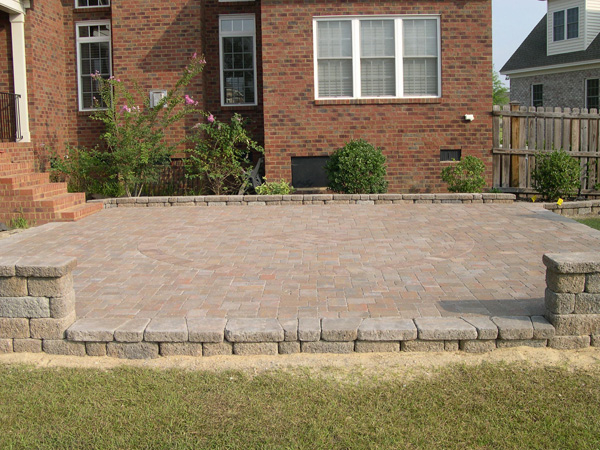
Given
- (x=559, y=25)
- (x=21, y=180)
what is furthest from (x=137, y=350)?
(x=559, y=25)

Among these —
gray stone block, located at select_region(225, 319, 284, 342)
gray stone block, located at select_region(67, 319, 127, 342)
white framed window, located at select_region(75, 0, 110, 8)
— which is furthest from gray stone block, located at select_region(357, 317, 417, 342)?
white framed window, located at select_region(75, 0, 110, 8)

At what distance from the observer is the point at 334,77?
14422 mm

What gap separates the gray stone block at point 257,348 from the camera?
17.0ft

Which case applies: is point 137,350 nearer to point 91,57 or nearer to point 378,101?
point 378,101

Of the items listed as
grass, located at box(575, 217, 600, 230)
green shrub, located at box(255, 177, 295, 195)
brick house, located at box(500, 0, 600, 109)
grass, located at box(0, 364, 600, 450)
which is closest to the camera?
grass, located at box(0, 364, 600, 450)

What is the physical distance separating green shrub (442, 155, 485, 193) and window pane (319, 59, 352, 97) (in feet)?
9.53

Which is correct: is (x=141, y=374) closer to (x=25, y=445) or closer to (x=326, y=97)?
(x=25, y=445)

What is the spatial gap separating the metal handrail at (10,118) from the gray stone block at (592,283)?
40.0 ft

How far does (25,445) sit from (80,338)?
57.8 inches

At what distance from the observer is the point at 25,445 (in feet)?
12.6

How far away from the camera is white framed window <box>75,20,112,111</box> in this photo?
51.9 feet

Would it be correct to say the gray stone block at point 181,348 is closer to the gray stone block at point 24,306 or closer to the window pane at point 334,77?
the gray stone block at point 24,306

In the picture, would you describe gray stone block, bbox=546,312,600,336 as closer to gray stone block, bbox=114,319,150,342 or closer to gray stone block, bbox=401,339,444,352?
gray stone block, bbox=401,339,444,352

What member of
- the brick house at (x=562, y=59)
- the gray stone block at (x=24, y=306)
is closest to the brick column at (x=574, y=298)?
the gray stone block at (x=24, y=306)
